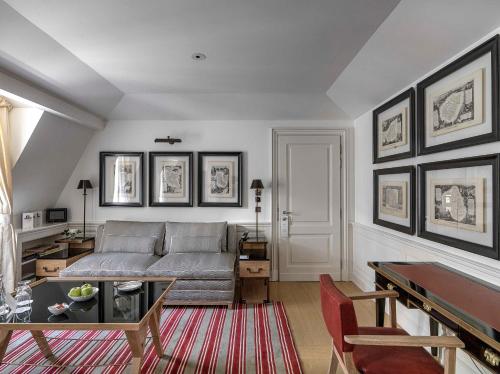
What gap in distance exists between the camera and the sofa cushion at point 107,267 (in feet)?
10.6

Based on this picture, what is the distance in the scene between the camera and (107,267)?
Result: 3275 millimetres

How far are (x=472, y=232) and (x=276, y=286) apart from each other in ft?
8.57

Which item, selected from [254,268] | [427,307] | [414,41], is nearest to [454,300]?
[427,307]

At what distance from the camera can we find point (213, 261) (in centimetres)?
340

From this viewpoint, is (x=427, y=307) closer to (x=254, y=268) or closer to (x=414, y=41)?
(x=414, y=41)

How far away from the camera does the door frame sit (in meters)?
4.19

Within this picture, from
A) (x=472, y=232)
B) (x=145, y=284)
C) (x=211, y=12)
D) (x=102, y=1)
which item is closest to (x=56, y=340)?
(x=145, y=284)

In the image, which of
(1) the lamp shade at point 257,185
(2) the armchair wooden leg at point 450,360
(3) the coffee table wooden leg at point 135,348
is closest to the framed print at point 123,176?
(1) the lamp shade at point 257,185

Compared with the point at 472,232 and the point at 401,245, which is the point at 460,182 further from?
the point at 401,245

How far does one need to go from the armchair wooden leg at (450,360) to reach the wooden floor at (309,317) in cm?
106

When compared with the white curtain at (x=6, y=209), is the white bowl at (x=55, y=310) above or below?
below

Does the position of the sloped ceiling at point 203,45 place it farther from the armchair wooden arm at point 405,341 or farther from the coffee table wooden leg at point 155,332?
the coffee table wooden leg at point 155,332

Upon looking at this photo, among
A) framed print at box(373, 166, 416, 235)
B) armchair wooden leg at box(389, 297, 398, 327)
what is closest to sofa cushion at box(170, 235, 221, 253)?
framed print at box(373, 166, 416, 235)

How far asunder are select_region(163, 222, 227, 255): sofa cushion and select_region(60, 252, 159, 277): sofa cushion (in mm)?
519
